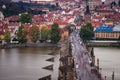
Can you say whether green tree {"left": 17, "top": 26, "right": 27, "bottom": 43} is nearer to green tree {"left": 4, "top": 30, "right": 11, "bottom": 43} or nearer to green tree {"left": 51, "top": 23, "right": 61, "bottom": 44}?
green tree {"left": 4, "top": 30, "right": 11, "bottom": 43}

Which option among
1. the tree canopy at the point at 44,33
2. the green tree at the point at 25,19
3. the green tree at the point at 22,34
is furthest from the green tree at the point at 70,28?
the green tree at the point at 22,34

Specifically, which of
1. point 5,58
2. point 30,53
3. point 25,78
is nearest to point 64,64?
point 25,78

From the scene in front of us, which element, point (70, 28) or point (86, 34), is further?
point (70, 28)

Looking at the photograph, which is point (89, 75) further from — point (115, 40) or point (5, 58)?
point (115, 40)

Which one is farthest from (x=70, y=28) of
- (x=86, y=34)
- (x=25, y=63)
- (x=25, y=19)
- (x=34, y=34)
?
(x=25, y=63)

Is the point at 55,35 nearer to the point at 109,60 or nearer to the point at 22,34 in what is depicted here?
the point at 22,34

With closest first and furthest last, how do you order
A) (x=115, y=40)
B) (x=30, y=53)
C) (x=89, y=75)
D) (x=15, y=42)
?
(x=89, y=75)
(x=30, y=53)
(x=15, y=42)
(x=115, y=40)

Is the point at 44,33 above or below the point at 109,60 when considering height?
above
